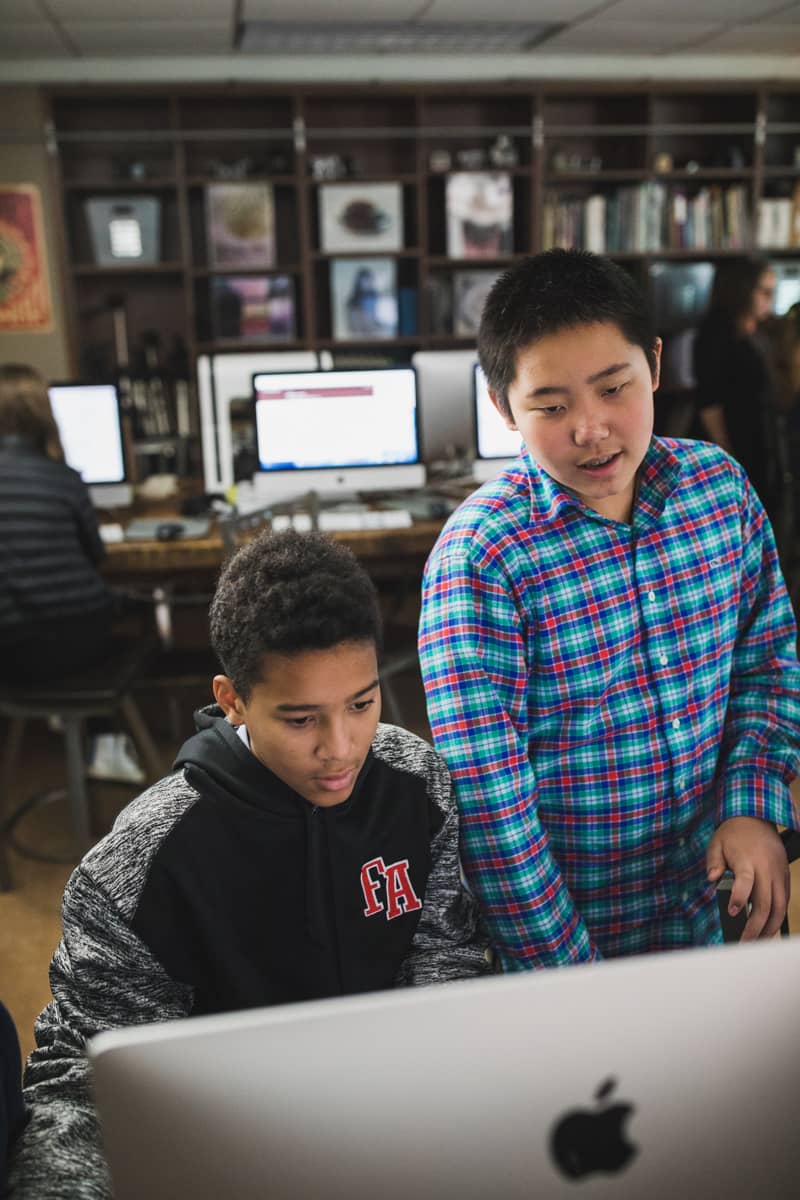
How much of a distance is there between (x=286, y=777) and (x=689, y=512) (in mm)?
537

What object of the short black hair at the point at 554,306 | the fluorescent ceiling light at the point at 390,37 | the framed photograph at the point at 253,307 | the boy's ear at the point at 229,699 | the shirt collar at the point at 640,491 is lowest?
the boy's ear at the point at 229,699

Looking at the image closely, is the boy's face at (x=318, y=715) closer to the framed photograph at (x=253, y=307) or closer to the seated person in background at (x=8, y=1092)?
the seated person in background at (x=8, y=1092)

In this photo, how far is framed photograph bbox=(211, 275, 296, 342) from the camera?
506 cm

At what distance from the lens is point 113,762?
290 cm

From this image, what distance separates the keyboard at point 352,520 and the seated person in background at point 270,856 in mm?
1892

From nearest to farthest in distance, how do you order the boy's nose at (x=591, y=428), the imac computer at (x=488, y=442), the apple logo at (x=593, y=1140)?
the apple logo at (x=593, y=1140) < the boy's nose at (x=591, y=428) < the imac computer at (x=488, y=442)

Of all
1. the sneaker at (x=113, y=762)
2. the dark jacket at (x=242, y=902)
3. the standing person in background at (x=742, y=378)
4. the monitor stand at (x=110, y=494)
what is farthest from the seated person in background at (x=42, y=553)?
the standing person in background at (x=742, y=378)

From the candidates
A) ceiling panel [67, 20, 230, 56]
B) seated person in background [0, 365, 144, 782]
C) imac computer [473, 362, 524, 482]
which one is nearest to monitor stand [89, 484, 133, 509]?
seated person in background [0, 365, 144, 782]

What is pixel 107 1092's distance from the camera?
466 millimetres

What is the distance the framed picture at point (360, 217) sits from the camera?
16.4ft

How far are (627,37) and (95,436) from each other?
11.7 ft

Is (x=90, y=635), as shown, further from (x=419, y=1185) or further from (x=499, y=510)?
(x=419, y=1185)

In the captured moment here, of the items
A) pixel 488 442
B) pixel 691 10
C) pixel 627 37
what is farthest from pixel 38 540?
pixel 627 37

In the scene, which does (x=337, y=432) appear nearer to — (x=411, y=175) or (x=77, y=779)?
(x=77, y=779)
